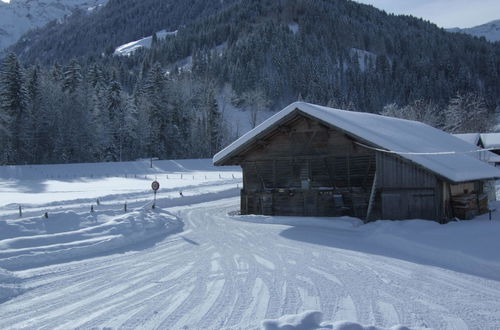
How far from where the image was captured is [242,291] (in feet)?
28.3

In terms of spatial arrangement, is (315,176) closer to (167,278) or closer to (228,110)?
(167,278)

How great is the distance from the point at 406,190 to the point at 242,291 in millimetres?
10925

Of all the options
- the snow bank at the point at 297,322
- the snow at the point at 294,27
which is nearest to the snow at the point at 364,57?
the snow at the point at 294,27

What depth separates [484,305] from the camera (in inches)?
309

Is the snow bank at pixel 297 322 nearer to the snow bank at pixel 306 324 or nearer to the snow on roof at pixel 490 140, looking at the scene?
the snow bank at pixel 306 324

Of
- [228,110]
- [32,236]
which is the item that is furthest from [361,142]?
[228,110]

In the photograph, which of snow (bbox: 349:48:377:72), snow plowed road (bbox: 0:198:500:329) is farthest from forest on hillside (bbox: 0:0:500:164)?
snow plowed road (bbox: 0:198:500:329)

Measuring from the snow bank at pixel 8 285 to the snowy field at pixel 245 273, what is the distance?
3 cm

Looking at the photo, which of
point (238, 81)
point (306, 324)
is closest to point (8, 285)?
point (306, 324)

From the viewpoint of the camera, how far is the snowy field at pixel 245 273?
23.3ft

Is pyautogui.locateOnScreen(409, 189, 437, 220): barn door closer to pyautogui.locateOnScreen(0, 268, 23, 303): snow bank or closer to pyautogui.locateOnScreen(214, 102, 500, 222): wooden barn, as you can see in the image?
pyautogui.locateOnScreen(214, 102, 500, 222): wooden barn

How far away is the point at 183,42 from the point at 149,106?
308 feet

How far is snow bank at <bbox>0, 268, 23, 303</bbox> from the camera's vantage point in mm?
8330

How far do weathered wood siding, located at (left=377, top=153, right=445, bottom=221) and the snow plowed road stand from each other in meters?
4.98
